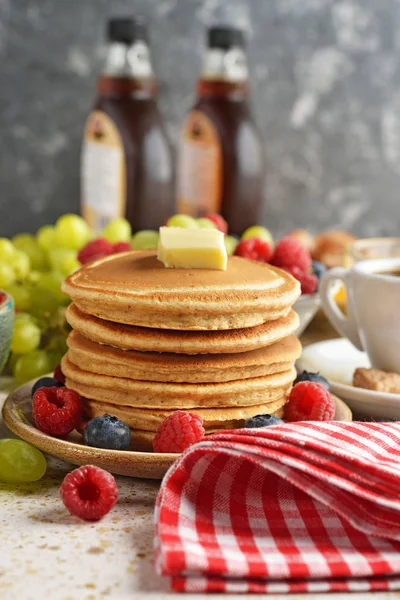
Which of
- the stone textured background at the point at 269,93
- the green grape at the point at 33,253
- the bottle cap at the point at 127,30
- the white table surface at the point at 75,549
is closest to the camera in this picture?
the white table surface at the point at 75,549

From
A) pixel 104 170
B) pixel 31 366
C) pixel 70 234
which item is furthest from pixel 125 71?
pixel 31 366

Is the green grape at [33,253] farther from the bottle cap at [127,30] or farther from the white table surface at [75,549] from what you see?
the white table surface at [75,549]

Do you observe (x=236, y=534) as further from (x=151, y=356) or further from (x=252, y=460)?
(x=151, y=356)

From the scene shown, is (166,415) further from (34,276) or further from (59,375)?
(34,276)

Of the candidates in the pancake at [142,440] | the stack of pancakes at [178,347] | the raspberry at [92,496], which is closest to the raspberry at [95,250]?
the stack of pancakes at [178,347]

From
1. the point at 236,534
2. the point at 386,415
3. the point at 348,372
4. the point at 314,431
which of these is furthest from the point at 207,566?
the point at 348,372

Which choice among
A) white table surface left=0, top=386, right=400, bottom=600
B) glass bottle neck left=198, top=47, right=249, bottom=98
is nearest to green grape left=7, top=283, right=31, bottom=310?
white table surface left=0, top=386, right=400, bottom=600
